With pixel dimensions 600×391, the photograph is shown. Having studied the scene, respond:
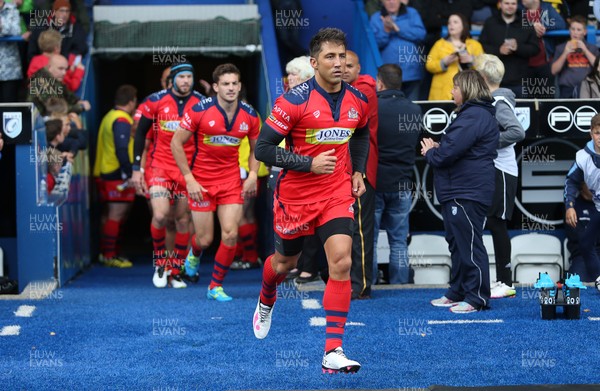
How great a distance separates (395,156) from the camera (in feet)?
35.4

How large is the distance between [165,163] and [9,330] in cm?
325

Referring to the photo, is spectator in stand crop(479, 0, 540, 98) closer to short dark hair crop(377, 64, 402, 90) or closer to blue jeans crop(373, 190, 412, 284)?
blue jeans crop(373, 190, 412, 284)

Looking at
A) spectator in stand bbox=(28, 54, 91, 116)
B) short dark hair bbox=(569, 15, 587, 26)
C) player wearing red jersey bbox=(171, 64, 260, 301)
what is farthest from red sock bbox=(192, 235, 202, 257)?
short dark hair bbox=(569, 15, 587, 26)

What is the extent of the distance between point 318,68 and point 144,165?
5640 millimetres

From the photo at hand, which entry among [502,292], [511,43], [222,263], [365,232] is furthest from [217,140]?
[511,43]

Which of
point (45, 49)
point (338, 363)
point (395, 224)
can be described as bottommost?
point (338, 363)

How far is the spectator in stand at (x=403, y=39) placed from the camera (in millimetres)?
13312

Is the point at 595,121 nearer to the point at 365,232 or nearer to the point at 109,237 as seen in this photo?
the point at 365,232

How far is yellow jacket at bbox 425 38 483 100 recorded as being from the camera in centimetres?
1307

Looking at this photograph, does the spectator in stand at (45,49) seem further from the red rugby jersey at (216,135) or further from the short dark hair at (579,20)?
the short dark hair at (579,20)

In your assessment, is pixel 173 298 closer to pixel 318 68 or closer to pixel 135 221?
pixel 318 68

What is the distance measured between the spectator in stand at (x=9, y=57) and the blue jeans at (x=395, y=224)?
16.3 ft

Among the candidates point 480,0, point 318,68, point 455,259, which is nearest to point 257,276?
point 455,259

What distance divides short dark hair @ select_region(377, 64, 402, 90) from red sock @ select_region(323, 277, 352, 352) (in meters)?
4.02
